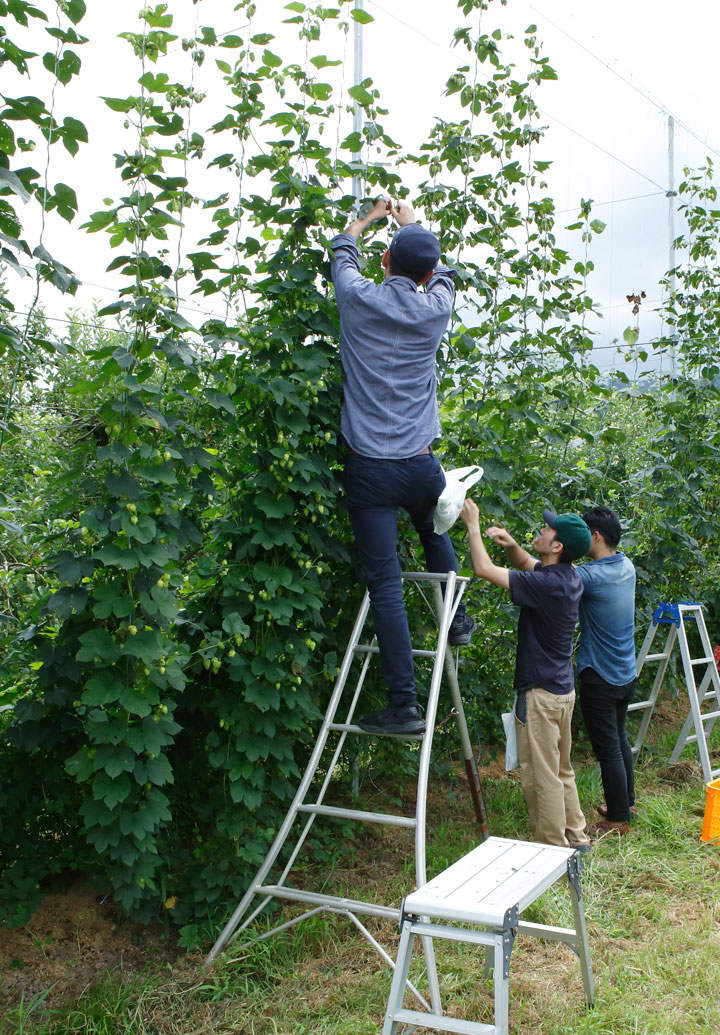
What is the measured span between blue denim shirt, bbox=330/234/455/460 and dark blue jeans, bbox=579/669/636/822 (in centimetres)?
195

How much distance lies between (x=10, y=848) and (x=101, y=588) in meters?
1.00

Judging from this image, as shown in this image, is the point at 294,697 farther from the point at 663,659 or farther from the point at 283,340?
the point at 663,659

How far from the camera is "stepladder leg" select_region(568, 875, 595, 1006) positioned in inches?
114

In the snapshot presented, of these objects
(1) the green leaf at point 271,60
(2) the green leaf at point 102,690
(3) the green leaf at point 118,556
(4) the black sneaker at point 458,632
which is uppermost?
(1) the green leaf at point 271,60

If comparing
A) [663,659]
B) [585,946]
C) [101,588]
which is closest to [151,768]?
[101,588]

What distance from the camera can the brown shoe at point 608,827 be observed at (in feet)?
14.4

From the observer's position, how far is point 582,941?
114 inches

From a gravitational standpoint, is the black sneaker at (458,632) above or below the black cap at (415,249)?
below

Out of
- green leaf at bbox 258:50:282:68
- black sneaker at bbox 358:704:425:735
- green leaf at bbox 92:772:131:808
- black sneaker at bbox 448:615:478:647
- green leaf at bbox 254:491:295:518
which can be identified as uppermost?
green leaf at bbox 258:50:282:68

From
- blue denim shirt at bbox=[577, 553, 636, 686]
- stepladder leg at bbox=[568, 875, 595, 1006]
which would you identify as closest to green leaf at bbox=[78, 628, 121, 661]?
stepladder leg at bbox=[568, 875, 595, 1006]

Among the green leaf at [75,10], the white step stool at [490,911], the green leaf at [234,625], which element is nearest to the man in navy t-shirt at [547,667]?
the white step stool at [490,911]

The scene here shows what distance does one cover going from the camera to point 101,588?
8.80 feet

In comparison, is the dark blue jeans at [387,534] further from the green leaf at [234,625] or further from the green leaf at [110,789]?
the green leaf at [110,789]

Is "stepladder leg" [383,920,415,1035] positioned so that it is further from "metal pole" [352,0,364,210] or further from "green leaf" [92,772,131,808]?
"metal pole" [352,0,364,210]
